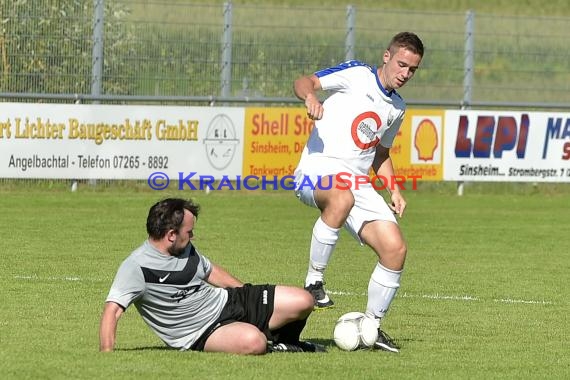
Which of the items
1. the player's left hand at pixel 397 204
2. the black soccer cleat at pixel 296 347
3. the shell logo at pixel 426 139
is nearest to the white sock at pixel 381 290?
the black soccer cleat at pixel 296 347

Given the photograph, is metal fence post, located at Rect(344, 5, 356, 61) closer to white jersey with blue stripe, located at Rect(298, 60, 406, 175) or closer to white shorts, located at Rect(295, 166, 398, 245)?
white jersey with blue stripe, located at Rect(298, 60, 406, 175)

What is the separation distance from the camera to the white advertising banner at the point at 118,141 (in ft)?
64.0

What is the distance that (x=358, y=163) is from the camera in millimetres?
9477

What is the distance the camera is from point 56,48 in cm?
2064

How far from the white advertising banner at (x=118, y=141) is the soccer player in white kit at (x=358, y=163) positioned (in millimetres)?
10634

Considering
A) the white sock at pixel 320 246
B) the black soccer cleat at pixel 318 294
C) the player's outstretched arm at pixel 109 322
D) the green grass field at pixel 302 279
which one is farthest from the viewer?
the black soccer cleat at pixel 318 294

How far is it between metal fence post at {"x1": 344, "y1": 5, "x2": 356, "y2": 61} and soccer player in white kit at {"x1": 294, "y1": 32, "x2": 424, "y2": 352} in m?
12.8

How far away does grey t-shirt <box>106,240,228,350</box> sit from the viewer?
26.2 feet

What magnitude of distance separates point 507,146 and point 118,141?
6.55m

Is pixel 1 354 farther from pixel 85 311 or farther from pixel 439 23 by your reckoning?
pixel 439 23
